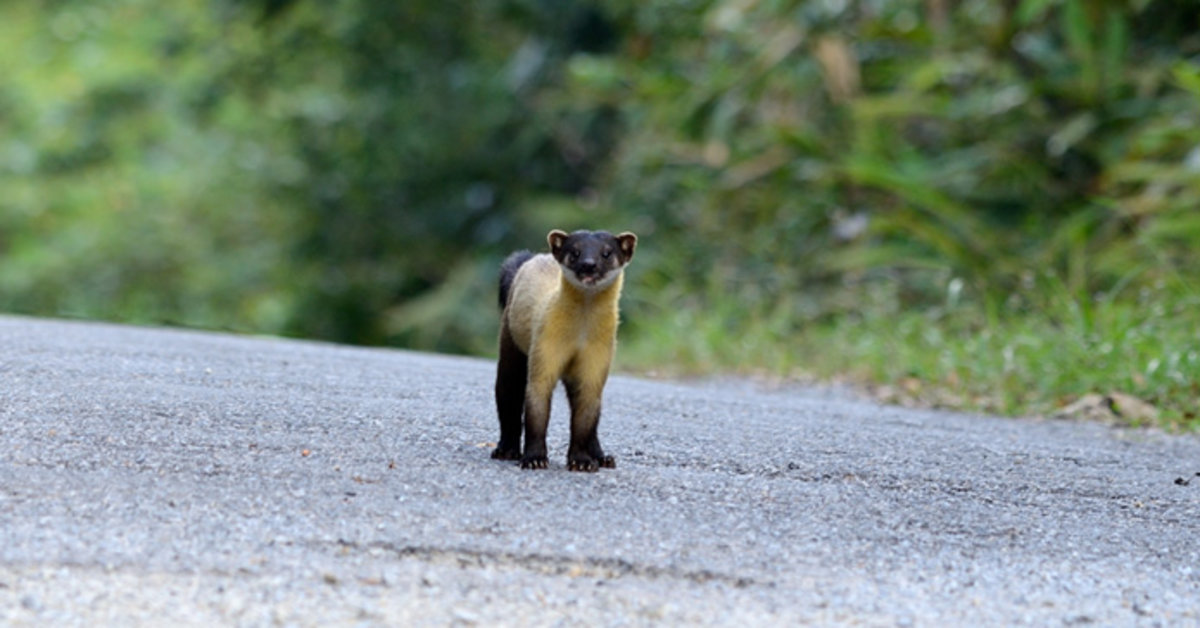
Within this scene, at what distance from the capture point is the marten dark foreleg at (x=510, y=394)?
4.45 meters

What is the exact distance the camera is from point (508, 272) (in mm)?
4746

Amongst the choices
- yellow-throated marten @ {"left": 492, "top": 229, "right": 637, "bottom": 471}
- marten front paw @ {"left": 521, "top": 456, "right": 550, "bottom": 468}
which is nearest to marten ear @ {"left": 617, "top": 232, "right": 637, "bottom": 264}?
yellow-throated marten @ {"left": 492, "top": 229, "right": 637, "bottom": 471}

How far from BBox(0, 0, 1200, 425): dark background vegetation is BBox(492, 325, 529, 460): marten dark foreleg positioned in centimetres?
356

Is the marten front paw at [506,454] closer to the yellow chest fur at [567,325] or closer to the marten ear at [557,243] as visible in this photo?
the yellow chest fur at [567,325]

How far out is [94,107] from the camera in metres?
22.5

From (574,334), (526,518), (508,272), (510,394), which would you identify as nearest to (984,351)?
(508,272)

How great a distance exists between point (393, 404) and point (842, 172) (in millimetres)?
6313

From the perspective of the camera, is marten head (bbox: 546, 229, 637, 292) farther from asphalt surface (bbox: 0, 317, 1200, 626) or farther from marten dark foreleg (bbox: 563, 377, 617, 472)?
asphalt surface (bbox: 0, 317, 1200, 626)

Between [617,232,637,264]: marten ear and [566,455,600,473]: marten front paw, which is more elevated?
[617,232,637,264]: marten ear

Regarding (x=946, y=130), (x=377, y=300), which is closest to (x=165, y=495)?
(x=946, y=130)

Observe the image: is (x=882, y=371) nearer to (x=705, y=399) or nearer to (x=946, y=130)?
(x=705, y=399)

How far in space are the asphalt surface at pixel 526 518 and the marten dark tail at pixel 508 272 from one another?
17.6 inches

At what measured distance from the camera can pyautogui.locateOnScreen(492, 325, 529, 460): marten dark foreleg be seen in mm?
4453

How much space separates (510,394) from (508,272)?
1.45 feet
